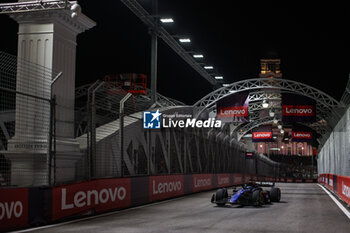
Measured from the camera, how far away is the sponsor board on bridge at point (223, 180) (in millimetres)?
28892

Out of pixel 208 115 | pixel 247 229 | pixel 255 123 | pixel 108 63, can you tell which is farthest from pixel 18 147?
pixel 255 123

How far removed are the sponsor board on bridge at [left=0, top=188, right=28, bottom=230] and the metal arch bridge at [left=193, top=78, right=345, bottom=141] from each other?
16.0 metres

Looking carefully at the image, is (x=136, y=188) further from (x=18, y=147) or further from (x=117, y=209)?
(x=18, y=147)

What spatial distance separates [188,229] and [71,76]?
641 centimetres

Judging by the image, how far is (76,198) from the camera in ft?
34.9

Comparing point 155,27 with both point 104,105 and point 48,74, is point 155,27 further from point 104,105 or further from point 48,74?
point 48,74

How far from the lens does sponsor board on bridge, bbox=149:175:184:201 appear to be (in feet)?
51.0

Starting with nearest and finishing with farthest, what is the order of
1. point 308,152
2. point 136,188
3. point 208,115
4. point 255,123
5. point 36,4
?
point 36,4 → point 136,188 → point 208,115 → point 255,123 → point 308,152

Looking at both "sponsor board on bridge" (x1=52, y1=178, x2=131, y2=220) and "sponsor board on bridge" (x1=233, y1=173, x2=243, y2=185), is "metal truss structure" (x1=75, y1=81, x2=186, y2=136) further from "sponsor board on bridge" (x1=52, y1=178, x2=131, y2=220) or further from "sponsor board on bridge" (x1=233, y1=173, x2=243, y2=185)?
"sponsor board on bridge" (x1=233, y1=173, x2=243, y2=185)

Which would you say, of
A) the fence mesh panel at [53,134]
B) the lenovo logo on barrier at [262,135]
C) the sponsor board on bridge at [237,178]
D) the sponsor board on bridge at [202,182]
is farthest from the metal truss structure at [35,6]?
the lenovo logo on barrier at [262,135]

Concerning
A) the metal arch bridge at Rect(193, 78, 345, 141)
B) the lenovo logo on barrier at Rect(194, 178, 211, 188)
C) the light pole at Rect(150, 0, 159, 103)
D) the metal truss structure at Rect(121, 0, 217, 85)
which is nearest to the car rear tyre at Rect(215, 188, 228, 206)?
the lenovo logo on barrier at Rect(194, 178, 211, 188)

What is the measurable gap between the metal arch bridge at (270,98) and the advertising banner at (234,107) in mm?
1338

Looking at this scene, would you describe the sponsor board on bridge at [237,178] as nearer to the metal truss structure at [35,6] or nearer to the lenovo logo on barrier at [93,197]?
the lenovo logo on barrier at [93,197]

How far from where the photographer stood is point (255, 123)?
1943 inches
